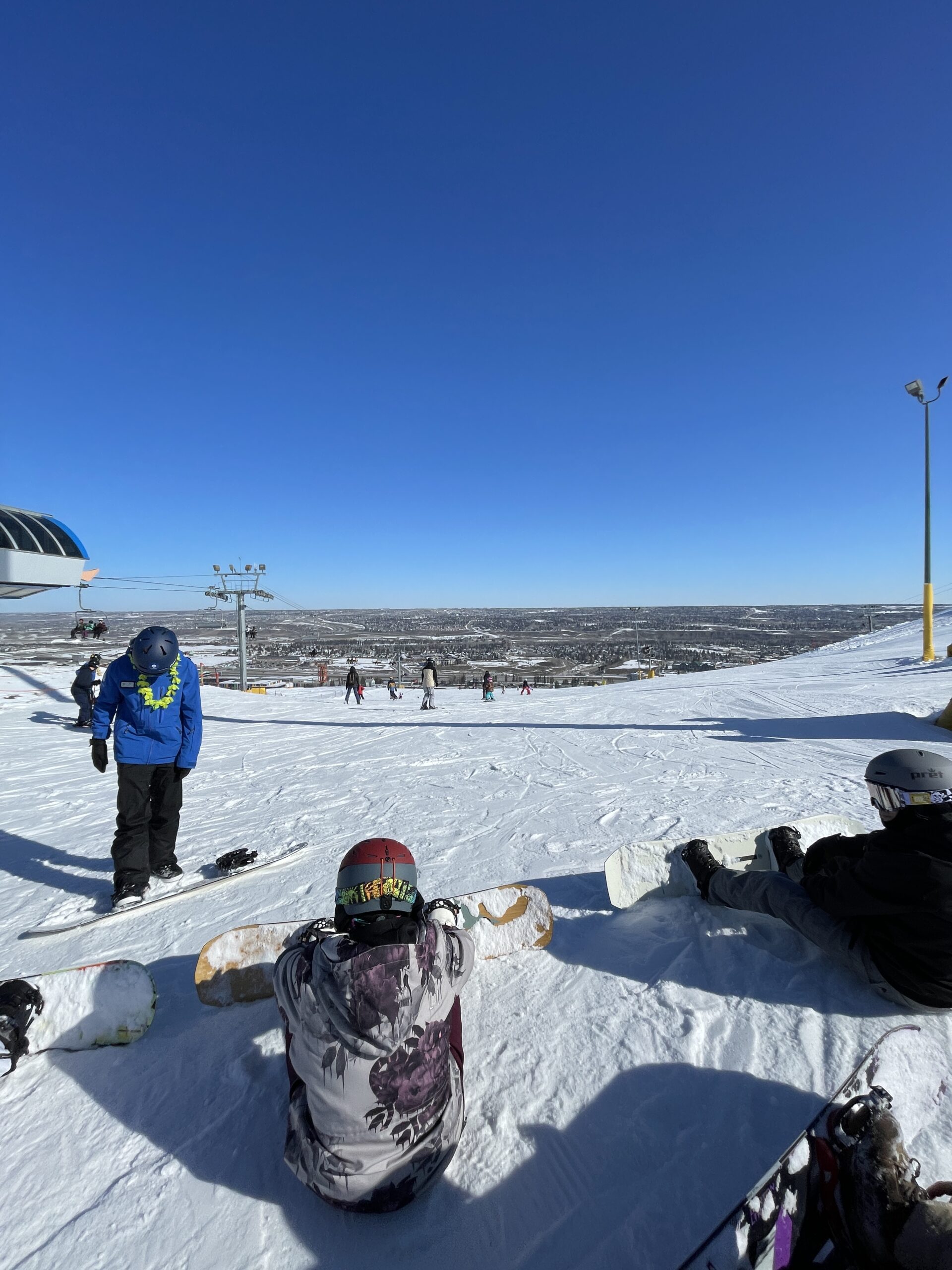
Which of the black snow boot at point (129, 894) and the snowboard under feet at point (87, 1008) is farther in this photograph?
the black snow boot at point (129, 894)

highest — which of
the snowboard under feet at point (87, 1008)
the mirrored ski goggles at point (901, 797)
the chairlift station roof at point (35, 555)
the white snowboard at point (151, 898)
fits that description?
the chairlift station roof at point (35, 555)

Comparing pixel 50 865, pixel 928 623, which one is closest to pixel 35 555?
pixel 50 865

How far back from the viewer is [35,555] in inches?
497

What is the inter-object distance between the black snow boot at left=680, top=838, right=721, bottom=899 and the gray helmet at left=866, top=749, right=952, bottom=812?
1.08m

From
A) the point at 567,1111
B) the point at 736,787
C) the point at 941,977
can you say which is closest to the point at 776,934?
the point at 941,977

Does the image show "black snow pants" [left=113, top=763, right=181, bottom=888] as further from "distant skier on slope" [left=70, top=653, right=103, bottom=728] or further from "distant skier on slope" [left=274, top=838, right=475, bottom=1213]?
"distant skier on slope" [left=70, top=653, right=103, bottom=728]

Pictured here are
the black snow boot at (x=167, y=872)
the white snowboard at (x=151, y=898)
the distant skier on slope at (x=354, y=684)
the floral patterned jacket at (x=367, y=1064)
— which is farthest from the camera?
the distant skier on slope at (x=354, y=684)

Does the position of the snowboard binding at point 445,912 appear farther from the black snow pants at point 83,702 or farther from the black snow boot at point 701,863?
the black snow pants at point 83,702

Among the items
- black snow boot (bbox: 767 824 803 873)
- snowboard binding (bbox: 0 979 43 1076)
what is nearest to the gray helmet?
black snow boot (bbox: 767 824 803 873)

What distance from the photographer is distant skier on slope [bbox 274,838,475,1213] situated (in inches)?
60.3

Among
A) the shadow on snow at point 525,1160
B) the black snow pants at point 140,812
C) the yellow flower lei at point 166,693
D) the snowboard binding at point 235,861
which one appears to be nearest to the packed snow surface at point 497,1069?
the shadow on snow at point 525,1160

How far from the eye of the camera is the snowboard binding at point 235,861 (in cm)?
426

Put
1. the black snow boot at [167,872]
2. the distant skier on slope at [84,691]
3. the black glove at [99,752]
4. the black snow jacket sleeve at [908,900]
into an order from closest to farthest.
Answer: the black snow jacket sleeve at [908,900], the black glove at [99,752], the black snow boot at [167,872], the distant skier on slope at [84,691]

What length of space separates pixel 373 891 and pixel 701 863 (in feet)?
7.51
